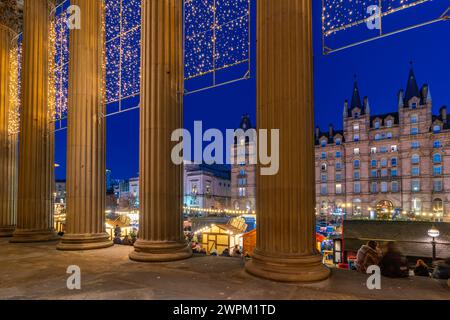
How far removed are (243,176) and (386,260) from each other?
252ft

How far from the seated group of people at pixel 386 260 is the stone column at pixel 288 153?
1063mm

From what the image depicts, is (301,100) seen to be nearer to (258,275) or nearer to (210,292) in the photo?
(258,275)

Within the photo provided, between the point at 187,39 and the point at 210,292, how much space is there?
7.41 meters

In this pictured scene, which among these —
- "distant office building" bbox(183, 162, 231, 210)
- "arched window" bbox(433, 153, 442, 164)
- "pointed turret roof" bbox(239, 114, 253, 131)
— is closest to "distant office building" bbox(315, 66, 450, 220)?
"arched window" bbox(433, 153, 442, 164)

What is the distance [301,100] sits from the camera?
548cm

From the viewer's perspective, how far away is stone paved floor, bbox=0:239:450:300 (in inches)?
181

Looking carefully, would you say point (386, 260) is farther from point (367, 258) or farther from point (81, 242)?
point (81, 242)

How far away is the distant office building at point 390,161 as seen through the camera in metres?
58.8

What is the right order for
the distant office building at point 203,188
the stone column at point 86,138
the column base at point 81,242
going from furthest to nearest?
the distant office building at point 203,188
the stone column at point 86,138
the column base at point 81,242

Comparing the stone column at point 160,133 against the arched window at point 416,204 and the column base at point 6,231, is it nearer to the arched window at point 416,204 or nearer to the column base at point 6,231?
the column base at point 6,231

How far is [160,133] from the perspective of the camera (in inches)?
298

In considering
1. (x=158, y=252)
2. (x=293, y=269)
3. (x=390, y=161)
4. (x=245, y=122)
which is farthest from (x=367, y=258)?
(x=245, y=122)

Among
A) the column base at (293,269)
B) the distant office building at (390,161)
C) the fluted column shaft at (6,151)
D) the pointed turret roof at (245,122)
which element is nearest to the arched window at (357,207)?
the distant office building at (390,161)

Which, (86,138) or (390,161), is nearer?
(86,138)
